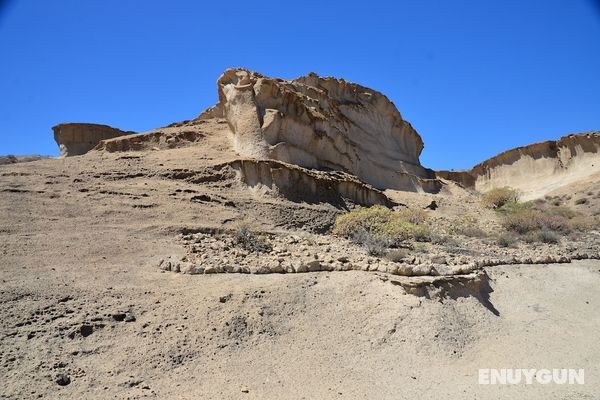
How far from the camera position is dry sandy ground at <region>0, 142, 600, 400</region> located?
218 inches

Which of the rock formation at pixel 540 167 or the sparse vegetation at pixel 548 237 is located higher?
the rock formation at pixel 540 167

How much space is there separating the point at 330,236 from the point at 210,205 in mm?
3447

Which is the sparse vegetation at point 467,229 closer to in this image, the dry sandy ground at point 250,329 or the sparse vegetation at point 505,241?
the sparse vegetation at point 505,241

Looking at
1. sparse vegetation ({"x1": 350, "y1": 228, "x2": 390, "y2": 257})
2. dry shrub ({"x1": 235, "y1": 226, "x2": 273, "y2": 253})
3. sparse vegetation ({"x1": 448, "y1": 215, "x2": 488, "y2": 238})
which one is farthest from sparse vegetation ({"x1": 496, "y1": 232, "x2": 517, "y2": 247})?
dry shrub ({"x1": 235, "y1": 226, "x2": 273, "y2": 253})

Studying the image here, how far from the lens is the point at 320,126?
21.0 meters

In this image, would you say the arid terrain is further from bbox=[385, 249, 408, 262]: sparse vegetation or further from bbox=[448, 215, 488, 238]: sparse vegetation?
bbox=[448, 215, 488, 238]: sparse vegetation

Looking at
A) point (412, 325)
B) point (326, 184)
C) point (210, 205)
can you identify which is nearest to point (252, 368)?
point (412, 325)

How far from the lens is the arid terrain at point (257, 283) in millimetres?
5797

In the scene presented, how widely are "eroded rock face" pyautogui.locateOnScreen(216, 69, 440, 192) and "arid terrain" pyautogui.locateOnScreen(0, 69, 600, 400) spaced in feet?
0.42

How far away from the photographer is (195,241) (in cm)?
1101

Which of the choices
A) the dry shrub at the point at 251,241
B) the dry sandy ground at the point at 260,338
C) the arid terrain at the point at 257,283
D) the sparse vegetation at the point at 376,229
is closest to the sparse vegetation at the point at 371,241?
the sparse vegetation at the point at 376,229

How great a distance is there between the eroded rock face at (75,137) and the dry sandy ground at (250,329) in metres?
20.5

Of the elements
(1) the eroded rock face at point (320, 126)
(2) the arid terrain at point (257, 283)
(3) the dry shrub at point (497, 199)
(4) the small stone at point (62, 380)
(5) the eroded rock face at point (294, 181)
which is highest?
(1) the eroded rock face at point (320, 126)

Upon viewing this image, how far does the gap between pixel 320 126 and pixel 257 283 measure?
13.9 metres
